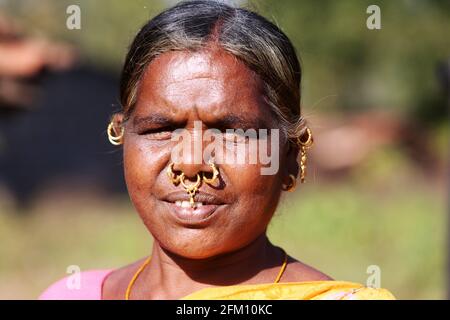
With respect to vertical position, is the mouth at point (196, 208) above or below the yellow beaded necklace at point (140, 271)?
above

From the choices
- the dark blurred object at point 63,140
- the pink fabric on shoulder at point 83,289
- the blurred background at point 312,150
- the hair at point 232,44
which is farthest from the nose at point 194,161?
the dark blurred object at point 63,140

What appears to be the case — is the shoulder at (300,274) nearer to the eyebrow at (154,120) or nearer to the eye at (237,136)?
the eye at (237,136)

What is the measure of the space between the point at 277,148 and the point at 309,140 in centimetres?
17

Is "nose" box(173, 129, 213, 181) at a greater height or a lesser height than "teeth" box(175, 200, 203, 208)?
greater

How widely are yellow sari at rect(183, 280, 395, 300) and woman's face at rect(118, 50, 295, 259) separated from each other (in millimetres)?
110

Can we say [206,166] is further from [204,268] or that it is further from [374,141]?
[374,141]

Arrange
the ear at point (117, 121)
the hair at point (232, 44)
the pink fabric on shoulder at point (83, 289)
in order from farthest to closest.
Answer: the pink fabric on shoulder at point (83, 289)
the ear at point (117, 121)
the hair at point (232, 44)

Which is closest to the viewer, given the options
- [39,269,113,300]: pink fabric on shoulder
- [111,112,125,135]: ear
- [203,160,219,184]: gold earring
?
[203,160,219,184]: gold earring

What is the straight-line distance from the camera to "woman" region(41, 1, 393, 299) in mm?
2270

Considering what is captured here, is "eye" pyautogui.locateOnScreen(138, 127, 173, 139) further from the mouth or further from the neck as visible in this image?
the neck

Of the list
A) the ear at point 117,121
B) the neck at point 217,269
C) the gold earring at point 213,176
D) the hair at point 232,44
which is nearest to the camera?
the gold earring at point 213,176

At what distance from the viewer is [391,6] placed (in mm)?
16406

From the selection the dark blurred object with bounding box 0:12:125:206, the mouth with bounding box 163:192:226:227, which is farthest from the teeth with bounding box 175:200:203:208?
the dark blurred object with bounding box 0:12:125:206

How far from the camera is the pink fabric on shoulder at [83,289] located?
8.75ft
